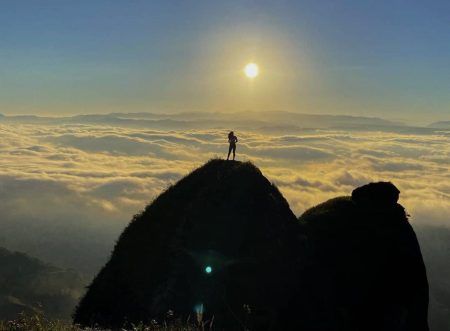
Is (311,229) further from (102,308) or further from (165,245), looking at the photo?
(102,308)

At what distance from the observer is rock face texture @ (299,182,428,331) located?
38.8m

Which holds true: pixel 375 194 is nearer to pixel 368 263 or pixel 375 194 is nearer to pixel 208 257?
pixel 368 263

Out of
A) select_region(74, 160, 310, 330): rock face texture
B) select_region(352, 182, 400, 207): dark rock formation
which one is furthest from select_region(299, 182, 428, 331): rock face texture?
select_region(74, 160, 310, 330): rock face texture

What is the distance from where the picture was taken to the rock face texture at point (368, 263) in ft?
127

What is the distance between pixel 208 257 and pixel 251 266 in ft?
11.4

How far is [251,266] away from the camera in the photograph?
113 ft

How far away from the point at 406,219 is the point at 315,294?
16.3 m

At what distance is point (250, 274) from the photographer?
3406cm

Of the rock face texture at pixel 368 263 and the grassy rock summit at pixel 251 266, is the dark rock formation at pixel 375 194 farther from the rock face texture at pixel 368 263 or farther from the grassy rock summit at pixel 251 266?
the grassy rock summit at pixel 251 266

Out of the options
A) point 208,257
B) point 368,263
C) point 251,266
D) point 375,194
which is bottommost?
point 368,263

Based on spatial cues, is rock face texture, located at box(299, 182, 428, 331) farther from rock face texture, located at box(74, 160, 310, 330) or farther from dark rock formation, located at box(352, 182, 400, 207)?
rock face texture, located at box(74, 160, 310, 330)

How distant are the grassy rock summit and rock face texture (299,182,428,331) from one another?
98 millimetres

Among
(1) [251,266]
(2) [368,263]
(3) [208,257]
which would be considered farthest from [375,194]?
(3) [208,257]

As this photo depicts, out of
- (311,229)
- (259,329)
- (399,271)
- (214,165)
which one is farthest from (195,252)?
(399,271)
